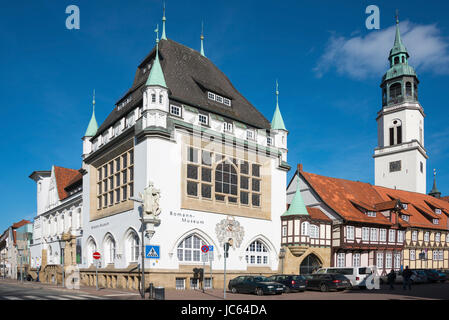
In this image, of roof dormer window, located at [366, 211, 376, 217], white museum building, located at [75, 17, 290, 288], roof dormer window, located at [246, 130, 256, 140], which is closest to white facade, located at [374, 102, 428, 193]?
roof dormer window, located at [366, 211, 376, 217]

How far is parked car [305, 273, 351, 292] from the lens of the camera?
30.2 m

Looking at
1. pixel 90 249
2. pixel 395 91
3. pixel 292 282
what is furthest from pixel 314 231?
pixel 395 91

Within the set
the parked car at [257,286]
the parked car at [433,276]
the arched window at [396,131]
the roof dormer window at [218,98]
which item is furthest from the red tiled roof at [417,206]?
the parked car at [257,286]

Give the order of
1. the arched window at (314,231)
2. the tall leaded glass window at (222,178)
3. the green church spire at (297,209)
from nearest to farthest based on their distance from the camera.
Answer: the tall leaded glass window at (222,178)
the green church spire at (297,209)
the arched window at (314,231)

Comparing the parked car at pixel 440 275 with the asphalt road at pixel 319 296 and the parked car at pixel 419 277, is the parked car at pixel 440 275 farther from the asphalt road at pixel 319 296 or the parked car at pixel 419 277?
the asphalt road at pixel 319 296

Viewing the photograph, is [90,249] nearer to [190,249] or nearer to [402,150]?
[190,249]

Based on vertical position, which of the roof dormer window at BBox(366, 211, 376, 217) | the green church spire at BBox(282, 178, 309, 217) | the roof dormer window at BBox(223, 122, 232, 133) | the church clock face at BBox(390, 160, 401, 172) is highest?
the roof dormer window at BBox(223, 122, 232, 133)

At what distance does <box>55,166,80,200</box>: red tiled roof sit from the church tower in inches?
1696

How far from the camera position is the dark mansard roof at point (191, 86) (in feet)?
120

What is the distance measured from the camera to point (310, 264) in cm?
4062

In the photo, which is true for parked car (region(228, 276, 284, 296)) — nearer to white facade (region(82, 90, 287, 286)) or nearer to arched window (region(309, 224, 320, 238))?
white facade (region(82, 90, 287, 286))

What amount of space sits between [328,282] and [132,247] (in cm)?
1391

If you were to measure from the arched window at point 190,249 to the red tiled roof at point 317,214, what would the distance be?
11.1 m

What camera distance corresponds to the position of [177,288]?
3228 centimetres
